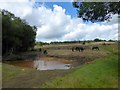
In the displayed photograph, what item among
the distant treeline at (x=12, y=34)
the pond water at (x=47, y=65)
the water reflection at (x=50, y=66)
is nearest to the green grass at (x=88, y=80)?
the pond water at (x=47, y=65)

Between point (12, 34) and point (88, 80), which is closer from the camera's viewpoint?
point (88, 80)

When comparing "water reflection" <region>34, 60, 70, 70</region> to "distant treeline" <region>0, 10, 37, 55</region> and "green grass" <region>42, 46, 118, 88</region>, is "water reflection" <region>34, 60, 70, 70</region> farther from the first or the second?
"green grass" <region>42, 46, 118, 88</region>

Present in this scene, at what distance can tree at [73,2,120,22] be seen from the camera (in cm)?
2031

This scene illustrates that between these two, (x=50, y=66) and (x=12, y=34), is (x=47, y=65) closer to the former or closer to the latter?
(x=50, y=66)

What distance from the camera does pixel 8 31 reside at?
6103 centimetres

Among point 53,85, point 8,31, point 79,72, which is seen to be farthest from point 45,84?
point 8,31

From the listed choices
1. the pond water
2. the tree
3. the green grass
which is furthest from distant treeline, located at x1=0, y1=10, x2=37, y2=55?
the green grass

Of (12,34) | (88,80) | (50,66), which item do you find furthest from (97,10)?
(12,34)

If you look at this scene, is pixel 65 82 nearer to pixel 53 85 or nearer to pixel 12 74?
pixel 53 85

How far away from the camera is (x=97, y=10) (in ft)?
68.5

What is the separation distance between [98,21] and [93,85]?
389 inches

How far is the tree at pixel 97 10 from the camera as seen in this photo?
20312 millimetres

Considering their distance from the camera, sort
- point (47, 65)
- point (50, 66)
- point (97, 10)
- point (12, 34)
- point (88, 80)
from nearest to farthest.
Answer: point (88, 80), point (97, 10), point (50, 66), point (47, 65), point (12, 34)

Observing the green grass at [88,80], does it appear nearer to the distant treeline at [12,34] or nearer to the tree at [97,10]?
the tree at [97,10]
